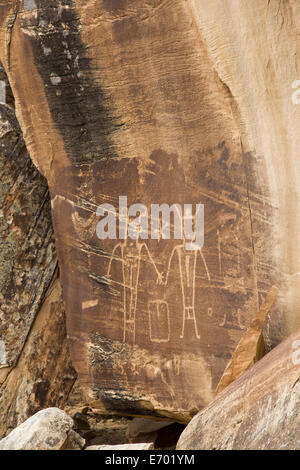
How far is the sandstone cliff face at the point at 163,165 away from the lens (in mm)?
4273

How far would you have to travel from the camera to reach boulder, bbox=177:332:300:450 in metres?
3.18

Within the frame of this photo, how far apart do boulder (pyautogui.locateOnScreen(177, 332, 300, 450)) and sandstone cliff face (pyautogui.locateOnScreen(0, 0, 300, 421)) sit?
656 millimetres

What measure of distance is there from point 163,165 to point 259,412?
2.14 m

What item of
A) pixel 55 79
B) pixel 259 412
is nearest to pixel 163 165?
pixel 55 79

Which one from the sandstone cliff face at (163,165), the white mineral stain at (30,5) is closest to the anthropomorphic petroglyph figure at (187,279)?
the sandstone cliff face at (163,165)

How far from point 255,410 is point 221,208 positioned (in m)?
1.65

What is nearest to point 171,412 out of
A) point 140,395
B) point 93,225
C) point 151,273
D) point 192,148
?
point 140,395

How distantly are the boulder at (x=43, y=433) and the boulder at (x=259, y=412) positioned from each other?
2.38ft

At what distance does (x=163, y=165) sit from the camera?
16.3 ft

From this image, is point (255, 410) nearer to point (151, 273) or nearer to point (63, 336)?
point (151, 273)

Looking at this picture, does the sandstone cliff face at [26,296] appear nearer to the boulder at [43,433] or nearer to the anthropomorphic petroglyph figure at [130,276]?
the anthropomorphic petroglyph figure at [130,276]

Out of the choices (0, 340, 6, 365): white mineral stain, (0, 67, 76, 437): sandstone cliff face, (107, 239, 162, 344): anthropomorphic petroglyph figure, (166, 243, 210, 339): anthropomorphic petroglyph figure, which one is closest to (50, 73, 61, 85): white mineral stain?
(0, 67, 76, 437): sandstone cliff face

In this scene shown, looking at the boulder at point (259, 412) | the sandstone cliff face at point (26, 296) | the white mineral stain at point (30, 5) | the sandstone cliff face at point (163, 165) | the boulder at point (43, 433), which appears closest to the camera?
the boulder at point (259, 412)

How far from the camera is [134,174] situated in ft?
16.8
